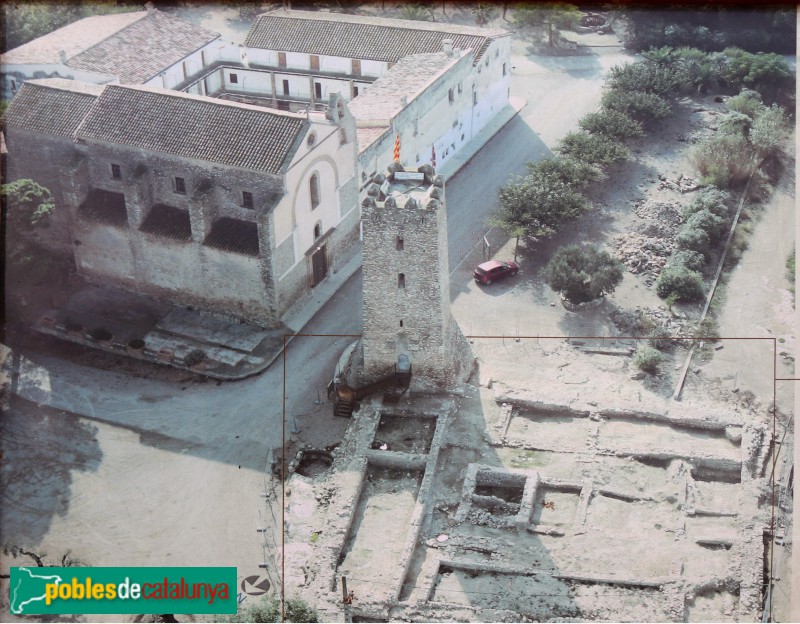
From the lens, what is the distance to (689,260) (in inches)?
2103

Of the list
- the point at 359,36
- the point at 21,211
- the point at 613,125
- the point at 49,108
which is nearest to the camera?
the point at 21,211

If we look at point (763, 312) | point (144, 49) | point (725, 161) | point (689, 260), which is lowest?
point (763, 312)

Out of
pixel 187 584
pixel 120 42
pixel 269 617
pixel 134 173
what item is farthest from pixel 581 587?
pixel 120 42

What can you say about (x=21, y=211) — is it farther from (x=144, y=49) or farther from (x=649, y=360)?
(x=649, y=360)

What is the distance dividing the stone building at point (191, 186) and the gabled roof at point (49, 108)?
6 cm

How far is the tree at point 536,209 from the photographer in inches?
2140

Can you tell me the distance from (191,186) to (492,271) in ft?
46.7

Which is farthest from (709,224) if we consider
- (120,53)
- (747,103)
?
(120,53)

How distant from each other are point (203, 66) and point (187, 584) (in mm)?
35471

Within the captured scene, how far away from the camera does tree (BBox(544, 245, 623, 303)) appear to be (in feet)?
167

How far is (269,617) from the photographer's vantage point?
35406mm

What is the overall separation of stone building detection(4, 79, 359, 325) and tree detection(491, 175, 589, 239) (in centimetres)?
767

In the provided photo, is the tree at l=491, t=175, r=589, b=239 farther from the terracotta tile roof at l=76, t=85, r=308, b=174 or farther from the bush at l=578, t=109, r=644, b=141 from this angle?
the terracotta tile roof at l=76, t=85, r=308, b=174

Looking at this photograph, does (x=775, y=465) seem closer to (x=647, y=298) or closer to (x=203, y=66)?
(x=647, y=298)
